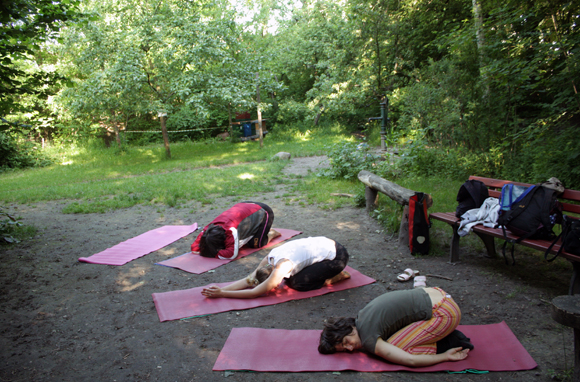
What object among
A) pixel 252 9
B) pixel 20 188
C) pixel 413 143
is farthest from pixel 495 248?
pixel 252 9

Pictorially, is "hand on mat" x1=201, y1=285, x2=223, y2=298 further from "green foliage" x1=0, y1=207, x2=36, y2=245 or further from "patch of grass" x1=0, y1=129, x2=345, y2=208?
"patch of grass" x1=0, y1=129, x2=345, y2=208

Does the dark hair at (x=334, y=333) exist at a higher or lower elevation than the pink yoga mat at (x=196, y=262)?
higher

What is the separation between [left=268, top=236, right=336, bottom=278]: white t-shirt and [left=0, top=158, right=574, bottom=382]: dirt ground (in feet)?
1.25

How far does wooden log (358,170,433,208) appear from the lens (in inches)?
193

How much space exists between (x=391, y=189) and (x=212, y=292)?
2.92m

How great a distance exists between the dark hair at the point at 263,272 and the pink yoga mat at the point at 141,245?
2098mm

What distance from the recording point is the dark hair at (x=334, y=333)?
283cm

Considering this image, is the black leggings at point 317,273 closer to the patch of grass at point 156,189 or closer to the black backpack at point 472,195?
the black backpack at point 472,195

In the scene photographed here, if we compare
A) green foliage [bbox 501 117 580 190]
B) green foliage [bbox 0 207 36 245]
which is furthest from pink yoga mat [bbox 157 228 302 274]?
green foliage [bbox 501 117 580 190]

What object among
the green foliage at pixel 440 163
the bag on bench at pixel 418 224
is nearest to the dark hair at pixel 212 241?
the bag on bench at pixel 418 224

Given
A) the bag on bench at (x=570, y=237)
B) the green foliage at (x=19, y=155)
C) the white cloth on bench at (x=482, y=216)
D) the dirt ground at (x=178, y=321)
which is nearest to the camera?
the dirt ground at (x=178, y=321)

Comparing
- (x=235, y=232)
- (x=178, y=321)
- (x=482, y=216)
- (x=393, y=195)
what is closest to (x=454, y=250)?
(x=482, y=216)

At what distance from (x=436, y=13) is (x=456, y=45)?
6894 mm

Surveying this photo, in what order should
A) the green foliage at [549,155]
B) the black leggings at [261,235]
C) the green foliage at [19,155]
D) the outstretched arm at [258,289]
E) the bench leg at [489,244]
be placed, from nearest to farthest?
the outstretched arm at [258,289], the bench leg at [489,244], the black leggings at [261,235], the green foliage at [549,155], the green foliage at [19,155]
